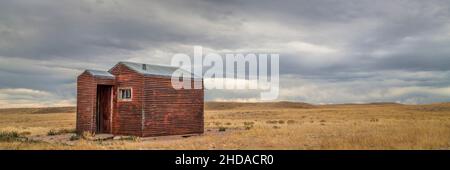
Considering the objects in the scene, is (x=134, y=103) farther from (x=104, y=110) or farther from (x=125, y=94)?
(x=104, y=110)

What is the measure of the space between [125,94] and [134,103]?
1223 millimetres

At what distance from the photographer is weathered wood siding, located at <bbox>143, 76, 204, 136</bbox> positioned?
2388 cm

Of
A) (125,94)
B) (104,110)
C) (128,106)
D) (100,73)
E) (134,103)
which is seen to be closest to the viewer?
(134,103)

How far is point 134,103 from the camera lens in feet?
79.0

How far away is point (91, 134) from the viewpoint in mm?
24266

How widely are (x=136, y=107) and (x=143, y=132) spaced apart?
157 centimetres

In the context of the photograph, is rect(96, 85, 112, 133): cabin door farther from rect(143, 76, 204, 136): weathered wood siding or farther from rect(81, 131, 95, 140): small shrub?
rect(143, 76, 204, 136): weathered wood siding

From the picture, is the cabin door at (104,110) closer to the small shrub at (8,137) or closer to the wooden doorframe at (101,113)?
the wooden doorframe at (101,113)

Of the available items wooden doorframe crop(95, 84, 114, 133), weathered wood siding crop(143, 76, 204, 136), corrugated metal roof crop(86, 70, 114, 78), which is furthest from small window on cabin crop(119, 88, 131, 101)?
weathered wood siding crop(143, 76, 204, 136)

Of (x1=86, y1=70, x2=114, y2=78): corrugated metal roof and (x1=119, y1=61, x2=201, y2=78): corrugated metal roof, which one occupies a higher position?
(x1=119, y1=61, x2=201, y2=78): corrugated metal roof

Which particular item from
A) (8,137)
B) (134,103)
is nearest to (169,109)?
(134,103)
